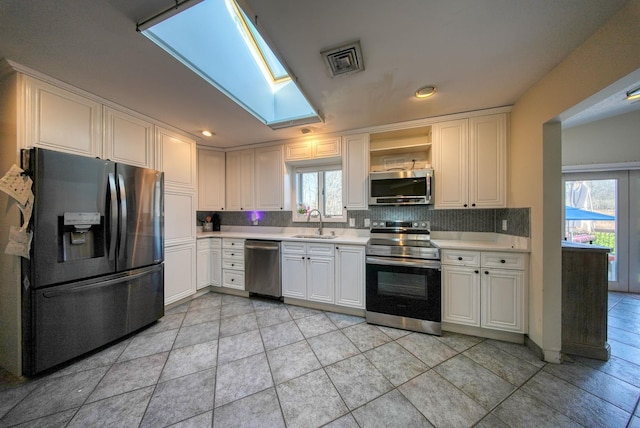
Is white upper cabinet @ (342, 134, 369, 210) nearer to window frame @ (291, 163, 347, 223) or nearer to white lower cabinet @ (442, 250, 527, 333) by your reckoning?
window frame @ (291, 163, 347, 223)

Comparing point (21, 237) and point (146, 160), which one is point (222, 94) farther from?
point (21, 237)

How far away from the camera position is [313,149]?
3.17 metres

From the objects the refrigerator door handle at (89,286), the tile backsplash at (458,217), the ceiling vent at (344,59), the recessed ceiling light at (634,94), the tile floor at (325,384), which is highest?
the ceiling vent at (344,59)

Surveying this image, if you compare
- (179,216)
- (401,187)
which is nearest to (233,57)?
(179,216)

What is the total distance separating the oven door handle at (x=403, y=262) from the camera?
2.20 metres

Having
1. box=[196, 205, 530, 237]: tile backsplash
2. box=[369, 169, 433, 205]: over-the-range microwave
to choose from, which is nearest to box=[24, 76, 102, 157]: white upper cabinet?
box=[196, 205, 530, 237]: tile backsplash

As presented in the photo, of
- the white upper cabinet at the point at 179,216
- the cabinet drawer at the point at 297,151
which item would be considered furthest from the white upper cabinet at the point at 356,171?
the white upper cabinet at the point at 179,216

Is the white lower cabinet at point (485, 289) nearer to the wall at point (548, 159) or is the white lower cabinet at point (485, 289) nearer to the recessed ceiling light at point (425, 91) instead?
the wall at point (548, 159)

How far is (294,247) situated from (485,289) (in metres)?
2.18

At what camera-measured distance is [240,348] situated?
1.97 m

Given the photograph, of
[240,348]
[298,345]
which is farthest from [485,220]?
[240,348]

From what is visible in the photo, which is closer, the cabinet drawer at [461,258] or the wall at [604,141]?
the cabinet drawer at [461,258]

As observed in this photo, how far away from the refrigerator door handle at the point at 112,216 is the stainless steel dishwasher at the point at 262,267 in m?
1.42

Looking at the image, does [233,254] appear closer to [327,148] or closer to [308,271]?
[308,271]
